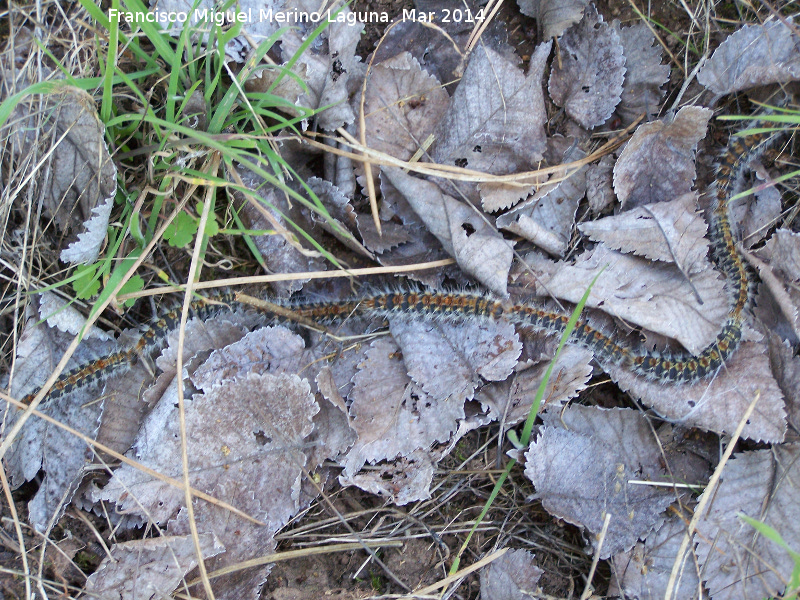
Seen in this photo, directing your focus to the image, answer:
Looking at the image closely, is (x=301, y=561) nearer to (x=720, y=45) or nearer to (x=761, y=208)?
(x=761, y=208)

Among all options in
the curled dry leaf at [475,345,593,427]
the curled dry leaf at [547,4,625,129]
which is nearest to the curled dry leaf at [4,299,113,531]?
the curled dry leaf at [475,345,593,427]

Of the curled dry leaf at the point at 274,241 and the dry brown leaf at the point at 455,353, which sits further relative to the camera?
the curled dry leaf at the point at 274,241

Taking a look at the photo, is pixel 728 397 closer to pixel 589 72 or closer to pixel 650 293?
pixel 650 293

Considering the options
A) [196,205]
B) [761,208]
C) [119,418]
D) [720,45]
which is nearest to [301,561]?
[119,418]

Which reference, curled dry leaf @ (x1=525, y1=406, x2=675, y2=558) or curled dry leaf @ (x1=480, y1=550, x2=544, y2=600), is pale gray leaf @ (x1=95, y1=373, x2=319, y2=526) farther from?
curled dry leaf @ (x1=525, y1=406, x2=675, y2=558)

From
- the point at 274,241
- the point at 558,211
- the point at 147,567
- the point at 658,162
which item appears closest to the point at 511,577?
the point at 147,567

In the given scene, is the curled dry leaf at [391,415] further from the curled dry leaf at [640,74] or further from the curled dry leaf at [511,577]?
the curled dry leaf at [640,74]

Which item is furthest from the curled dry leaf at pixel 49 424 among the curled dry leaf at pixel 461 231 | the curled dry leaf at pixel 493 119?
the curled dry leaf at pixel 493 119
